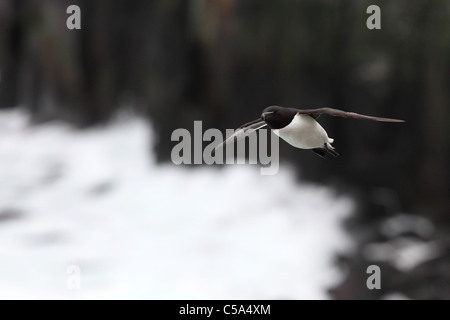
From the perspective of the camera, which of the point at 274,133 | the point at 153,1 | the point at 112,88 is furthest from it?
the point at 112,88

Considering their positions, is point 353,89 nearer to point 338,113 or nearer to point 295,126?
point 295,126

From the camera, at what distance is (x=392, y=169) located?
9.80 m

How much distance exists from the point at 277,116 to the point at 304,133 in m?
0.06

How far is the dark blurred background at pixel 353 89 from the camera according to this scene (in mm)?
9117

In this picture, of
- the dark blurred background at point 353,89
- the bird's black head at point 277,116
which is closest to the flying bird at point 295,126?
the bird's black head at point 277,116

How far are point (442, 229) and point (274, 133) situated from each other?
8745 mm

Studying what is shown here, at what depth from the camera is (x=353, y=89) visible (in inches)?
378

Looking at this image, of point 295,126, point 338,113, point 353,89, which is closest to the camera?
point 338,113

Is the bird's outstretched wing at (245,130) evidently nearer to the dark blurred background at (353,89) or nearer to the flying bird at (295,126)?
the flying bird at (295,126)

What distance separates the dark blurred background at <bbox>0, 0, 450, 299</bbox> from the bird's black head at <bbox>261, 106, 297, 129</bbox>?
7.66 m

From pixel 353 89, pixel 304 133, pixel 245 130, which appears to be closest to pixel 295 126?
pixel 304 133

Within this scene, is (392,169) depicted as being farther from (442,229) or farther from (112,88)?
(112,88)

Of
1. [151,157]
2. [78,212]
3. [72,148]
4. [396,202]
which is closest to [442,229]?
[396,202]

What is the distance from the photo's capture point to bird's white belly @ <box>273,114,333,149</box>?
1349mm
